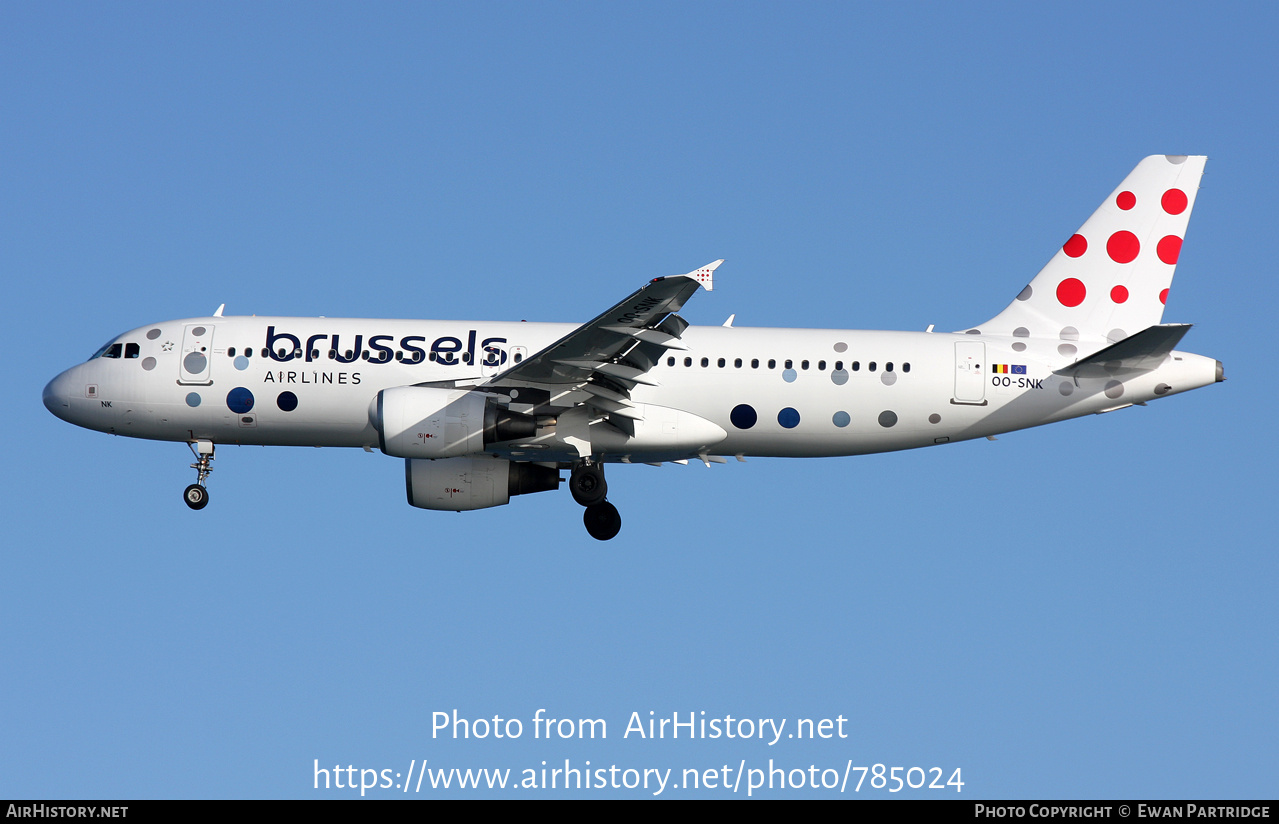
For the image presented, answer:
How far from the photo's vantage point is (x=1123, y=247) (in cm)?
3828

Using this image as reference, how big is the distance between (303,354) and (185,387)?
3.01 m

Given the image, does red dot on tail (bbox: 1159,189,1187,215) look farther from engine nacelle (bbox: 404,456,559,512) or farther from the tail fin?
engine nacelle (bbox: 404,456,559,512)

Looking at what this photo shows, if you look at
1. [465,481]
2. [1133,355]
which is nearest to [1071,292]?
[1133,355]

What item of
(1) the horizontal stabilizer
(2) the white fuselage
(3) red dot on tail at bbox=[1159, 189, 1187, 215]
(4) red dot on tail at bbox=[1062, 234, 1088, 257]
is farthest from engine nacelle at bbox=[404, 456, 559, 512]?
(3) red dot on tail at bbox=[1159, 189, 1187, 215]

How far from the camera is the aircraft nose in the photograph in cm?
3656

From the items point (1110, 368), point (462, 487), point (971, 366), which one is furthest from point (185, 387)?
point (1110, 368)

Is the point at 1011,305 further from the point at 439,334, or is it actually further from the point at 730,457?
the point at 439,334

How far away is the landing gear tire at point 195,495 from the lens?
36.3 m

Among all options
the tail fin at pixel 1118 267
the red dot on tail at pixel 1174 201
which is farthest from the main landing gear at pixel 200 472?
the red dot on tail at pixel 1174 201

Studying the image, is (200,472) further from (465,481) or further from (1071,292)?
(1071,292)

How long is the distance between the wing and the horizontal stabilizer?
31.4 feet

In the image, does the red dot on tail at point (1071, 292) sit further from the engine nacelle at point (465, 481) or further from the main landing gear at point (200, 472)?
the main landing gear at point (200, 472)

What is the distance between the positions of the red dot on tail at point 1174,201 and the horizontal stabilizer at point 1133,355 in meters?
5.57

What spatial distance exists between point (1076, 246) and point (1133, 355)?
16.7 feet
